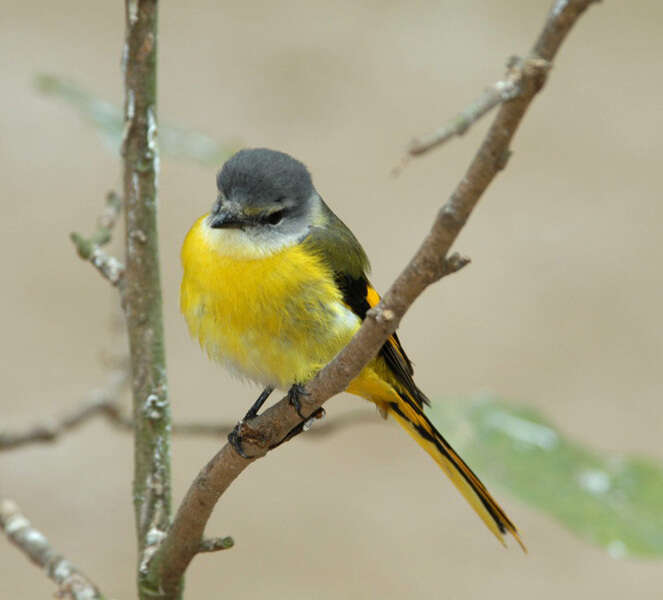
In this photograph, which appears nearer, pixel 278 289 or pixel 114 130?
pixel 278 289

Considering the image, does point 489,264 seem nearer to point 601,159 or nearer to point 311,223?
point 601,159

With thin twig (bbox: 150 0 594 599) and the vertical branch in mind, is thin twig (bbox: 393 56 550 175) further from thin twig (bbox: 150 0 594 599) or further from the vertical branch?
the vertical branch

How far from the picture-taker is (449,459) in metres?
1.82

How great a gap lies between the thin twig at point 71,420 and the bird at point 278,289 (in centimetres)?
42

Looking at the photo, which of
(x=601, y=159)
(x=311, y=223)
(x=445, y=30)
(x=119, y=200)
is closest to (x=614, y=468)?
(x=311, y=223)

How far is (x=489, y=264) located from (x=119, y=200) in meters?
2.63

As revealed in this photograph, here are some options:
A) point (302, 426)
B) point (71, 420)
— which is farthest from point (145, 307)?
point (71, 420)

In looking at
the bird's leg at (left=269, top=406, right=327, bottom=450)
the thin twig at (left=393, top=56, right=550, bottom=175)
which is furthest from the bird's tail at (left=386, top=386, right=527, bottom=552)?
the thin twig at (left=393, top=56, right=550, bottom=175)

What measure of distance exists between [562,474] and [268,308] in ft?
2.05

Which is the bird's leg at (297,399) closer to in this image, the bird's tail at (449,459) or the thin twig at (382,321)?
the thin twig at (382,321)

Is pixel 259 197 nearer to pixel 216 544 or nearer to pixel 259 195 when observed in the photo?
pixel 259 195

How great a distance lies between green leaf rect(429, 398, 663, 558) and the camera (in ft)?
5.57

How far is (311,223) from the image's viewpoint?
1.75 metres

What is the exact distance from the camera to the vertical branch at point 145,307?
5.06 feet
